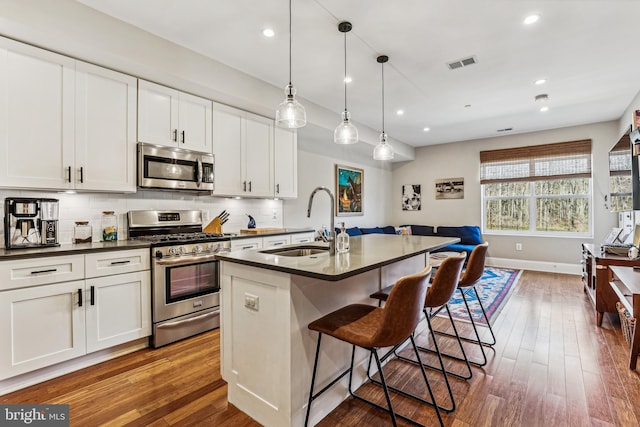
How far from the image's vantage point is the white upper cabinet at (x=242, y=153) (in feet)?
11.4

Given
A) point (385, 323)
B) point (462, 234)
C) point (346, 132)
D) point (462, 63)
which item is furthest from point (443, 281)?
point (462, 234)

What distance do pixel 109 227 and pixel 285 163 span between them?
217 cm

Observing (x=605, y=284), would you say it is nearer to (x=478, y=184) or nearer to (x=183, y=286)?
(x=478, y=184)

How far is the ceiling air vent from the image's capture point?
3.14 metres

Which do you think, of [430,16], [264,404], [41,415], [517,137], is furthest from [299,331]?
[517,137]

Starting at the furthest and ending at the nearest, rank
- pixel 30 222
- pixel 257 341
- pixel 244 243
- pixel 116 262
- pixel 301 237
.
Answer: pixel 301 237 → pixel 244 243 → pixel 116 262 → pixel 30 222 → pixel 257 341

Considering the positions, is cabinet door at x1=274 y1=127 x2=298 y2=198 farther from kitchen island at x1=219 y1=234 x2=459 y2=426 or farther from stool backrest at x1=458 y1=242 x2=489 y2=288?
stool backrest at x1=458 y1=242 x2=489 y2=288

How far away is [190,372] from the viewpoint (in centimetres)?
229

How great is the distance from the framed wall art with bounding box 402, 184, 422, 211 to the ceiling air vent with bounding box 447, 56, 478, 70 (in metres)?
4.21

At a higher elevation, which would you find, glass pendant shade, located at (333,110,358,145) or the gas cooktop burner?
glass pendant shade, located at (333,110,358,145)

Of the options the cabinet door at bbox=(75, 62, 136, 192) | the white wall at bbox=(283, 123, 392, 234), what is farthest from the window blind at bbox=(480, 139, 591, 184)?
the cabinet door at bbox=(75, 62, 136, 192)

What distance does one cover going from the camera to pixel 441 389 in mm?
2066

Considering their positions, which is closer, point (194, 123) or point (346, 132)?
point (346, 132)

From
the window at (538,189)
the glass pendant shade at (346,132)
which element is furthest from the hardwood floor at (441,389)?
the window at (538,189)
